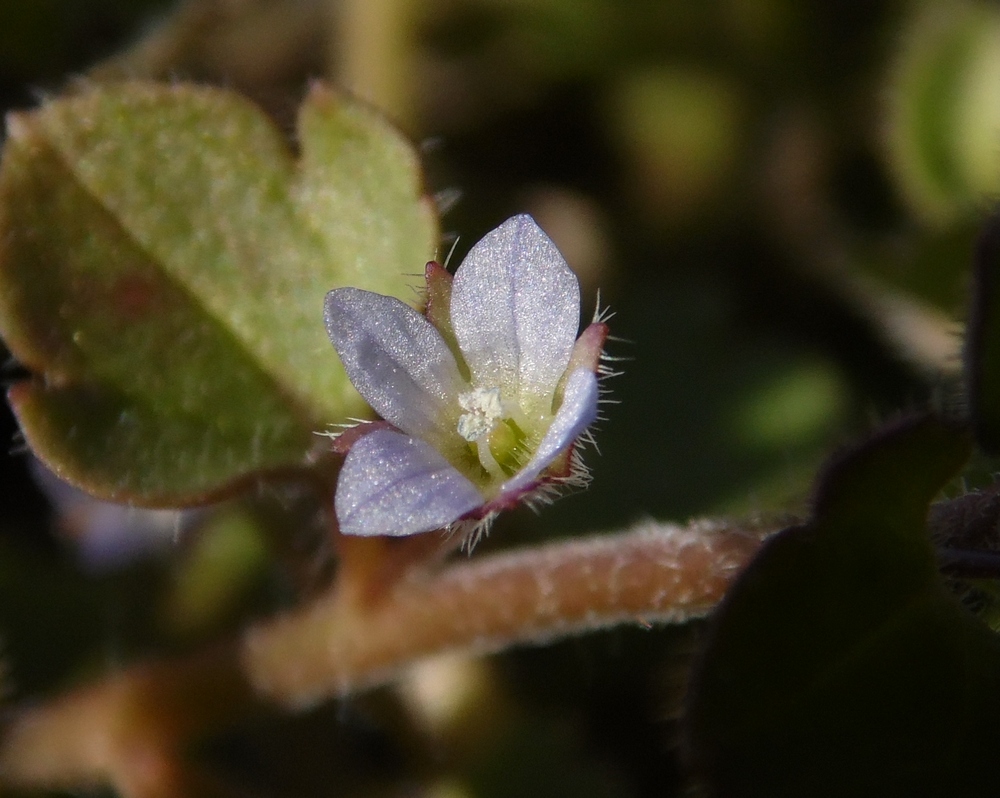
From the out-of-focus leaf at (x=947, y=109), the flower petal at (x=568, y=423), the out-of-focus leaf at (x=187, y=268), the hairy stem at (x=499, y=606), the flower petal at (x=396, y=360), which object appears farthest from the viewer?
the out-of-focus leaf at (x=947, y=109)

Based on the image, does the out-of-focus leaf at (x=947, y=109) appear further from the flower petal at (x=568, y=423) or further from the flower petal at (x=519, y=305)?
the flower petal at (x=568, y=423)

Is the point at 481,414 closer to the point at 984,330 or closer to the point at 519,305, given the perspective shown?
the point at 519,305

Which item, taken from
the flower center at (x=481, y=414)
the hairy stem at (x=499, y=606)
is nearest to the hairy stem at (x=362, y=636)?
the hairy stem at (x=499, y=606)

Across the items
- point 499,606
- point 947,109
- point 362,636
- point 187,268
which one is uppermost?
point 187,268

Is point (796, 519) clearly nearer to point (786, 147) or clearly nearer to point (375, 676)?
point (375, 676)

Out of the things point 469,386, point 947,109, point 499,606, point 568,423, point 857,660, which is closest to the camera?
point 568,423

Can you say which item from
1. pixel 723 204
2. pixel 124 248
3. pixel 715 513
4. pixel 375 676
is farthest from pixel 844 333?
pixel 124 248

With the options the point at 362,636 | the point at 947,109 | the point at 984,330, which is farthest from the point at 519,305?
the point at 947,109

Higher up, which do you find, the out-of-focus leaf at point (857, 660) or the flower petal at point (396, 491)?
the flower petal at point (396, 491)
